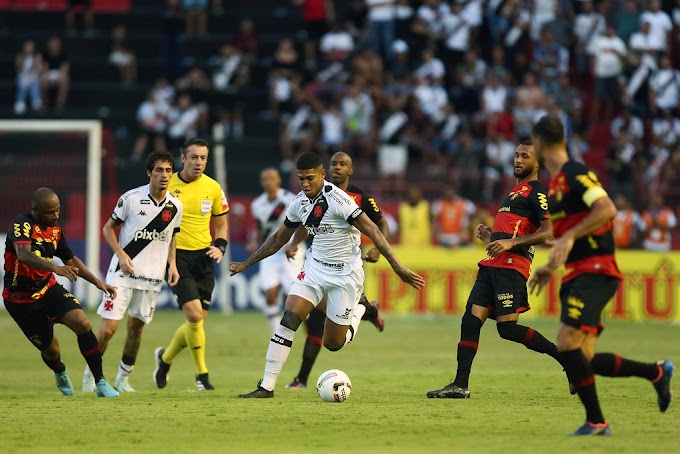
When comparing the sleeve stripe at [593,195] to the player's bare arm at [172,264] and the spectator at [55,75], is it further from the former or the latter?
the spectator at [55,75]

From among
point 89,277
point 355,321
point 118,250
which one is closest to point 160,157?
point 118,250

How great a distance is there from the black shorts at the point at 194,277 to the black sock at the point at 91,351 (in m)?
1.31

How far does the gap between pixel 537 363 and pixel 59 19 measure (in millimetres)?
21417

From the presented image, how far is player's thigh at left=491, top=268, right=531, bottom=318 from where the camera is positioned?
12.0m

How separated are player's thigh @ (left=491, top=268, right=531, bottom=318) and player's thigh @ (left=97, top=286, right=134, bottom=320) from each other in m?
4.05

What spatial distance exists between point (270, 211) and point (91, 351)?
218 inches

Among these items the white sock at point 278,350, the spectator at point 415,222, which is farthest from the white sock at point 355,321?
the spectator at point 415,222

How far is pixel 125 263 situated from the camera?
41.5 feet

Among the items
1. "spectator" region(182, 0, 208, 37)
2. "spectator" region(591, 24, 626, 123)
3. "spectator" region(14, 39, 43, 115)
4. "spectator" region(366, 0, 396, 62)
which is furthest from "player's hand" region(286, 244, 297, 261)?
"spectator" region(182, 0, 208, 37)

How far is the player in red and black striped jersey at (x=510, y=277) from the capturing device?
11945mm

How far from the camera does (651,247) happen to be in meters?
25.5

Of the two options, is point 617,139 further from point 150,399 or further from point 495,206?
point 150,399

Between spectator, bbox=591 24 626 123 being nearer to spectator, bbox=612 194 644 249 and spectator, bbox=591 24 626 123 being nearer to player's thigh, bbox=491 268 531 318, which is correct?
spectator, bbox=612 194 644 249

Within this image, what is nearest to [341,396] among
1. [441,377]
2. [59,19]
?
[441,377]
